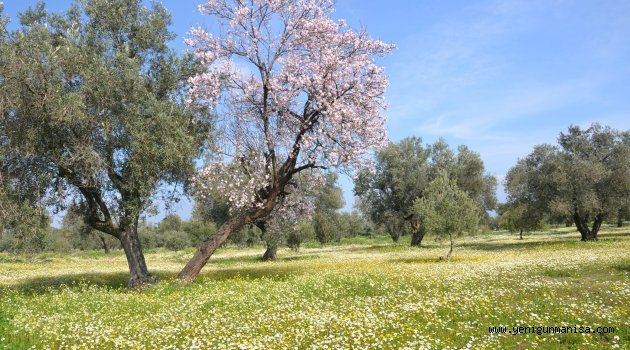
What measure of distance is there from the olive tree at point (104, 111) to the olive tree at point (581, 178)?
4142 centimetres

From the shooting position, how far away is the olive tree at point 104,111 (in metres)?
19.2

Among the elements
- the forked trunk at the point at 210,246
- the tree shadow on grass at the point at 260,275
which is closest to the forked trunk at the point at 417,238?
the tree shadow on grass at the point at 260,275

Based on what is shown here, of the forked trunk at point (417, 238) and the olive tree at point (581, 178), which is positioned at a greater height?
the olive tree at point (581, 178)

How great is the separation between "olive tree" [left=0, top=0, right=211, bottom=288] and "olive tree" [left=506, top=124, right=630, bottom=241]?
41.4 meters

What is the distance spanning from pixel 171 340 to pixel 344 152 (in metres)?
13.7

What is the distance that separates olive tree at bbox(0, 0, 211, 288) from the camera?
19250mm

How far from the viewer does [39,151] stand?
66.3ft

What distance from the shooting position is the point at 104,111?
21047 mm

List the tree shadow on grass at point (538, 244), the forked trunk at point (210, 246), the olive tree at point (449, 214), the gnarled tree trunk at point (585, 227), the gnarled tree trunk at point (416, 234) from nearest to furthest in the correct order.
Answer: the forked trunk at point (210, 246) < the olive tree at point (449, 214) < the tree shadow on grass at point (538, 244) < the gnarled tree trunk at point (585, 227) < the gnarled tree trunk at point (416, 234)

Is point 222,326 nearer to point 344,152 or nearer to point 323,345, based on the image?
point 323,345

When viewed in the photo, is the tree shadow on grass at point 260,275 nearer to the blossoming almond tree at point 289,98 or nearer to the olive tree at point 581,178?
the blossoming almond tree at point 289,98

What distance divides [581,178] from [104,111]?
4747 centimetres

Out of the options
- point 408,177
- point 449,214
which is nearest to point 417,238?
point 408,177

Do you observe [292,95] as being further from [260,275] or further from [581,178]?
[581,178]
